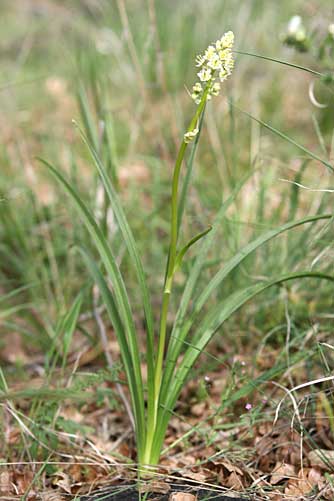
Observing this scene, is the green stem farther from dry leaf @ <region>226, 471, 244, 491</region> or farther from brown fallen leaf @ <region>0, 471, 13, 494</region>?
brown fallen leaf @ <region>0, 471, 13, 494</region>

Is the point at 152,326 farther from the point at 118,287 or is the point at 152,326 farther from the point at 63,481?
the point at 63,481

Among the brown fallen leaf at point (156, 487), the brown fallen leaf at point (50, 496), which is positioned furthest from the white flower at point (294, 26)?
the brown fallen leaf at point (50, 496)

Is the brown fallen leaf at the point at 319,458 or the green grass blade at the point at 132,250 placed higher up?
the green grass blade at the point at 132,250

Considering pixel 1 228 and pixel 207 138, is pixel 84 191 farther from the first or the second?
pixel 207 138

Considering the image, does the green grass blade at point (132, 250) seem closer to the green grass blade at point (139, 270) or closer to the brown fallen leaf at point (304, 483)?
the green grass blade at point (139, 270)

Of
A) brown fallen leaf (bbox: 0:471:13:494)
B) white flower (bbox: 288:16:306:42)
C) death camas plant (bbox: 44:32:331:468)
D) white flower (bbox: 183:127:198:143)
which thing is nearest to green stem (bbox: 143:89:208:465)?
death camas plant (bbox: 44:32:331:468)

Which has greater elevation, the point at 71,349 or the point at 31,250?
the point at 31,250

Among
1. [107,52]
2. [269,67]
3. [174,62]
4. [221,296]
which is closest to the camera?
[221,296]

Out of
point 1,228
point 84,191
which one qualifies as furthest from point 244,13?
point 1,228
